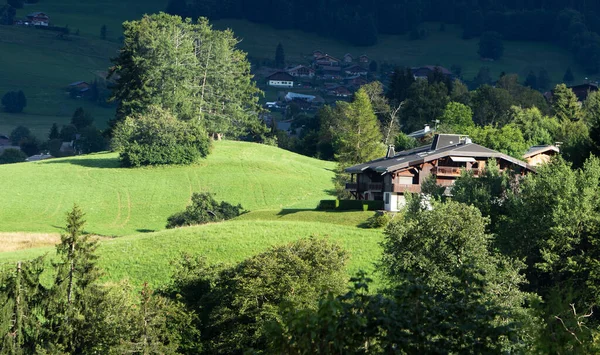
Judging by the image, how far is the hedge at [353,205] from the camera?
291 feet

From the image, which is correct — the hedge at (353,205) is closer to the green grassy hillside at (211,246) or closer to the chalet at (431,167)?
the chalet at (431,167)

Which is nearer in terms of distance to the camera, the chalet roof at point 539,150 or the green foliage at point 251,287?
the green foliage at point 251,287

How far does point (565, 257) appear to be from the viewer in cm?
5547

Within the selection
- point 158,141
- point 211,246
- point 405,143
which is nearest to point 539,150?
point 405,143

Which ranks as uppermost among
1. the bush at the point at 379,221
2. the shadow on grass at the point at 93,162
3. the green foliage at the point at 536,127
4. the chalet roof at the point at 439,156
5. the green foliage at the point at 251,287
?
the green foliage at the point at 536,127

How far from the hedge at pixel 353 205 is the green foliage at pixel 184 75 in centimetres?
4772

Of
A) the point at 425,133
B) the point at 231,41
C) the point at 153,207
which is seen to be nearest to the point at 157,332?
the point at 153,207

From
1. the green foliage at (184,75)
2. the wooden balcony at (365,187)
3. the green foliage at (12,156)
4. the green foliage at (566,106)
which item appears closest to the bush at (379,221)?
the wooden balcony at (365,187)

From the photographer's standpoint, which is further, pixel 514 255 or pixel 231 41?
pixel 231 41

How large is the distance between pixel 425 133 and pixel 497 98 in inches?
1311

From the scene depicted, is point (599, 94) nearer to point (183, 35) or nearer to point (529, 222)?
point (183, 35)

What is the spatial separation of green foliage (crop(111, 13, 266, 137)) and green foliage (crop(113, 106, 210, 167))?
6.86m

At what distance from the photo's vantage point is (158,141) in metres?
125

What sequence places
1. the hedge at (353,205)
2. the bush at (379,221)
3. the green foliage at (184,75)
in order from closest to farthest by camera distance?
the bush at (379,221), the hedge at (353,205), the green foliage at (184,75)
